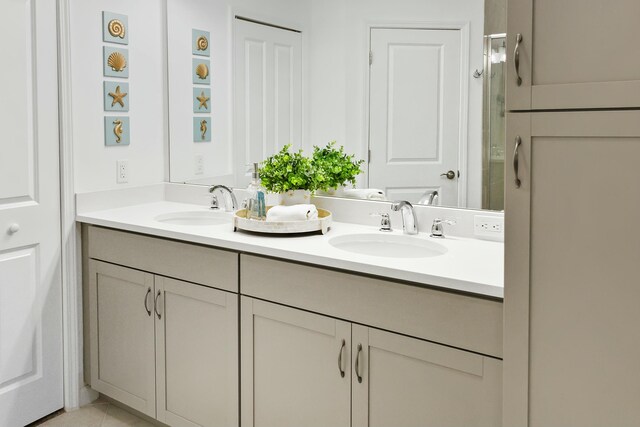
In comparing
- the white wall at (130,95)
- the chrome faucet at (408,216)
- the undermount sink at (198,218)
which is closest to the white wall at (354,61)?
the chrome faucet at (408,216)

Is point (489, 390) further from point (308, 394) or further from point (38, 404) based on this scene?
point (38, 404)

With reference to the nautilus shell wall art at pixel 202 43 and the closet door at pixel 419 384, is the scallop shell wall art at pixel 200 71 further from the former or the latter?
the closet door at pixel 419 384

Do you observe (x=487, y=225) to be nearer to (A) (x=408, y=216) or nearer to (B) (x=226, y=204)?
(A) (x=408, y=216)

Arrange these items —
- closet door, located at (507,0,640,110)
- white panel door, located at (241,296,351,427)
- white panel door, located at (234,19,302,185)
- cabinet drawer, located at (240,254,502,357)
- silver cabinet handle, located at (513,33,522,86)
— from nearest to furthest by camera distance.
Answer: closet door, located at (507,0,640,110), silver cabinet handle, located at (513,33,522,86), cabinet drawer, located at (240,254,502,357), white panel door, located at (241,296,351,427), white panel door, located at (234,19,302,185)

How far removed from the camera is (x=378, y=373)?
6.12ft

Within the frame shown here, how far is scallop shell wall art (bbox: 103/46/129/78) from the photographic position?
9.23 ft

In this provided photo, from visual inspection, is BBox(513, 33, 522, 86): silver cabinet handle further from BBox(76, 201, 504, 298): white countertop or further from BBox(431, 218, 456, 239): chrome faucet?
BBox(431, 218, 456, 239): chrome faucet

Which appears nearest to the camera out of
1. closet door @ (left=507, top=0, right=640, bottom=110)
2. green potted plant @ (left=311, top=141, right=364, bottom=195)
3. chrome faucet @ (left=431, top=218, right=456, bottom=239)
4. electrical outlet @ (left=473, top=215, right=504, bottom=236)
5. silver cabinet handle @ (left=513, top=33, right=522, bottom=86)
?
closet door @ (left=507, top=0, right=640, bottom=110)

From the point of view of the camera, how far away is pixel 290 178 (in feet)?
7.97

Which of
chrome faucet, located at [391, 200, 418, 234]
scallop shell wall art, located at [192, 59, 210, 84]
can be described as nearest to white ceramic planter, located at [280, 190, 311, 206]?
chrome faucet, located at [391, 200, 418, 234]

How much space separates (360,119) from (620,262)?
1288mm

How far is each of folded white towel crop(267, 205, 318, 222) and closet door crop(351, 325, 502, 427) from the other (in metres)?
0.54

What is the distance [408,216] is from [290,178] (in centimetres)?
48

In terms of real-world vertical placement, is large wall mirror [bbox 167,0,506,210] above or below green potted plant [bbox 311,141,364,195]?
above
